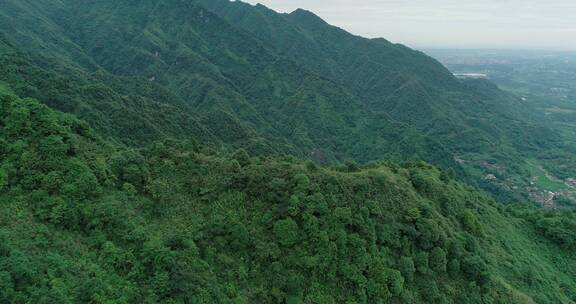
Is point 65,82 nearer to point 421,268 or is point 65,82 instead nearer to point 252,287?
point 252,287

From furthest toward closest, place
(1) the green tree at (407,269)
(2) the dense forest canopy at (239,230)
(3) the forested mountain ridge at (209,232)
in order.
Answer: (1) the green tree at (407,269), (2) the dense forest canopy at (239,230), (3) the forested mountain ridge at (209,232)

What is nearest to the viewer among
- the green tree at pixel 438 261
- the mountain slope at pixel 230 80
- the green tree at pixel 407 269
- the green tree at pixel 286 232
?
the green tree at pixel 286 232

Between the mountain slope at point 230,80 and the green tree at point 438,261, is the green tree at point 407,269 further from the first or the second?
the mountain slope at point 230,80

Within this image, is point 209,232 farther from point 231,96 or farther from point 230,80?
point 230,80

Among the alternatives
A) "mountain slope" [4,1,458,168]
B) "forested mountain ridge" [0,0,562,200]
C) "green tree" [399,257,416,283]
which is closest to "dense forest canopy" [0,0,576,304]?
"green tree" [399,257,416,283]

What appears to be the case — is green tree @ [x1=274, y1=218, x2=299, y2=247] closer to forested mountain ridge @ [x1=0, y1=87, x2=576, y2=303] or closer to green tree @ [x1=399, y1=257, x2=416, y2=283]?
forested mountain ridge @ [x1=0, y1=87, x2=576, y2=303]

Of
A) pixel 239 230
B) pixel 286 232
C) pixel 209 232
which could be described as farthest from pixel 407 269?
pixel 209 232

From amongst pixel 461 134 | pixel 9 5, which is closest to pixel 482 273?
pixel 461 134

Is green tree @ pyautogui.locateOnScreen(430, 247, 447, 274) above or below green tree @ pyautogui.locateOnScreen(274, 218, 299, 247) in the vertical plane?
below

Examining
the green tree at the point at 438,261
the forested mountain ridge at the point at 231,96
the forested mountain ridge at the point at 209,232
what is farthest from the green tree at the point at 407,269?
the forested mountain ridge at the point at 231,96
